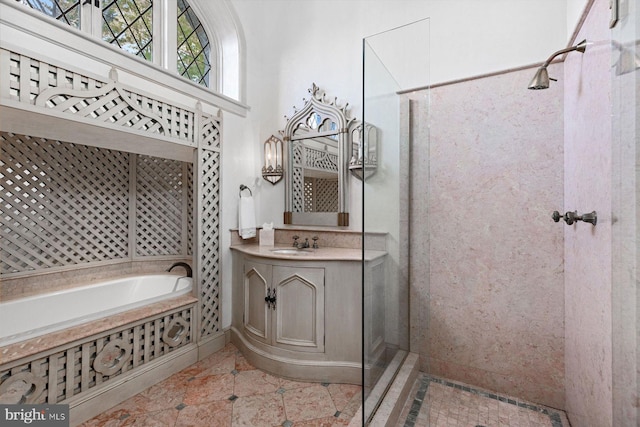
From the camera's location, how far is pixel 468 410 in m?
1.69

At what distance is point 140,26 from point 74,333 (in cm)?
224

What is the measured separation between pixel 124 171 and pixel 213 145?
42.8 inches

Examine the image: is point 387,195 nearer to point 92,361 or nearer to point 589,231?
point 589,231

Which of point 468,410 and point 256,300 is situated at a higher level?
point 256,300

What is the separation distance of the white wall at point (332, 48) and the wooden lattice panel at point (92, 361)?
0.62 meters

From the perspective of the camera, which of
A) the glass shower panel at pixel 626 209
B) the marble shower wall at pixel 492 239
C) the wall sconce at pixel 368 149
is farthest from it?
the marble shower wall at pixel 492 239

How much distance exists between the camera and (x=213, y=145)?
2480 mm

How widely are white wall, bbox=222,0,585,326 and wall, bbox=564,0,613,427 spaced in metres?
0.39

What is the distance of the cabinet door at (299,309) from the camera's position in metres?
2.02

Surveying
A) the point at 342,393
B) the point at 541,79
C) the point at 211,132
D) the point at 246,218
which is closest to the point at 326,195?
the point at 246,218

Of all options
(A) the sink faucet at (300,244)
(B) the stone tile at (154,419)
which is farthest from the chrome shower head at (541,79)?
(B) the stone tile at (154,419)

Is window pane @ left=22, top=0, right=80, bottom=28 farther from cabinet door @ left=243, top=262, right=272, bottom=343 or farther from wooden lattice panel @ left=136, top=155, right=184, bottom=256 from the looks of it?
cabinet door @ left=243, top=262, right=272, bottom=343

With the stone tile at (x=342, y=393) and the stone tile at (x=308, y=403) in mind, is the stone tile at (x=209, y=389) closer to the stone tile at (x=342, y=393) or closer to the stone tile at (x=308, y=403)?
the stone tile at (x=308, y=403)

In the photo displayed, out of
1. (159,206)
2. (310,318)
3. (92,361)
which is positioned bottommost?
(92,361)
